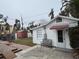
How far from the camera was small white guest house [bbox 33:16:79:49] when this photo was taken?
1884cm

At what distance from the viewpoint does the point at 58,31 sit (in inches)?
800

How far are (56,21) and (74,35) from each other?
427cm

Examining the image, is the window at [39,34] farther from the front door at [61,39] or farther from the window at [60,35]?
the window at [60,35]

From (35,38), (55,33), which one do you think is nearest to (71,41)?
(55,33)

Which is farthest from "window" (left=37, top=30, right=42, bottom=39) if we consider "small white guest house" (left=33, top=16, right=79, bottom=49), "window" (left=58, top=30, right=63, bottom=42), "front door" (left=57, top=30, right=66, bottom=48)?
"window" (left=58, top=30, right=63, bottom=42)

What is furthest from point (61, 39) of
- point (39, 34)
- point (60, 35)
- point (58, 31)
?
point (39, 34)

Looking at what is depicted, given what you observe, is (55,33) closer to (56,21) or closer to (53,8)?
(56,21)

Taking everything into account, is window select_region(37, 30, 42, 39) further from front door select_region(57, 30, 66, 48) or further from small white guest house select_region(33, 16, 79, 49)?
front door select_region(57, 30, 66, 48)

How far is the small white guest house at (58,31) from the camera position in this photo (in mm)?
18837

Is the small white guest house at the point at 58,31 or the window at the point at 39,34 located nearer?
the small white guest house at the point at 58,31

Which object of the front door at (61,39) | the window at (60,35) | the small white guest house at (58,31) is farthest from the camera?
the window at (60,35)

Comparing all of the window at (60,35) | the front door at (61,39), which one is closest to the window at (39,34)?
the front door at (61,39)

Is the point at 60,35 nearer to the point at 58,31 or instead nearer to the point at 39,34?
the point at 58,31

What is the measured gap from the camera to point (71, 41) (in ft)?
57.8
